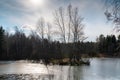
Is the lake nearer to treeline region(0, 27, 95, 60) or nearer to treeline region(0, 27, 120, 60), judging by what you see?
treeline region(0, 27, 120, 60)

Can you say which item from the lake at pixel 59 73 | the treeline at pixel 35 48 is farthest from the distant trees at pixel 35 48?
the lake at pixel 59 73

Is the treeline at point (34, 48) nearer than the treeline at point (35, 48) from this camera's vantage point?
No

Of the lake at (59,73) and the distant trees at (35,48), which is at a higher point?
the distant trees at (35,48)

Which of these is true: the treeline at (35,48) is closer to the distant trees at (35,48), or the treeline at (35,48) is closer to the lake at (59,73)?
the distant trees at (35,48)

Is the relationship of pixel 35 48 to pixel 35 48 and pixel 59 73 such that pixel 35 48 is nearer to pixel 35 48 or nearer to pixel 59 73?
pixel 35 48

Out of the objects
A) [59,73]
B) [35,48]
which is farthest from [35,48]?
[59,73]

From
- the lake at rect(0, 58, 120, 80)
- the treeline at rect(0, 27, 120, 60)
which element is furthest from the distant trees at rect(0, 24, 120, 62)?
the lake at rect(0, 58, 120, 80)

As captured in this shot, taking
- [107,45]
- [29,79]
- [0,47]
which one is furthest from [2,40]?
[107,45]

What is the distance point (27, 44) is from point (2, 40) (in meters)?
11.1

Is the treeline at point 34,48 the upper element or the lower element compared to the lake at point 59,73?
upper

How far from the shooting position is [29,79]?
57.5ft

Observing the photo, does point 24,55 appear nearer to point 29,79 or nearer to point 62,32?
point 62,32

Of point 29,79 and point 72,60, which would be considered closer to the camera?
point 29,79

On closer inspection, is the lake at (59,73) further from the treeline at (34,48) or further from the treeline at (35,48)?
the treeline at (34,48)
